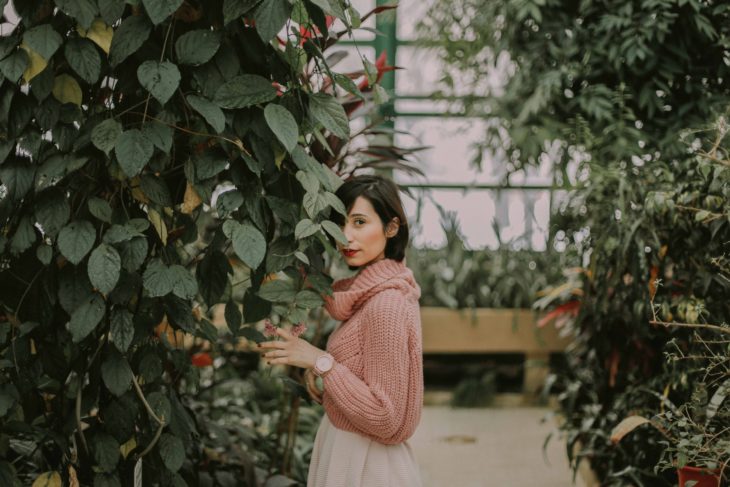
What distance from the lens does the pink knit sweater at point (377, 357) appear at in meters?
2.01

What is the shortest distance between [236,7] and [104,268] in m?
0.56

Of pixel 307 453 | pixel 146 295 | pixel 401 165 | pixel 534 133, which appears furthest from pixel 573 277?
pixel 146 295

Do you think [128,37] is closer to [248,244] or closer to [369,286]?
[248,244]

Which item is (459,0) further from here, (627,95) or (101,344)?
(101,344)

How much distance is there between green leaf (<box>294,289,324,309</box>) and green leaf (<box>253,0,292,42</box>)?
21.5 inches

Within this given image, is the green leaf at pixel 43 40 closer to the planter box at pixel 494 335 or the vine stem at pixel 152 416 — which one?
the vine stem at pixel 152 416

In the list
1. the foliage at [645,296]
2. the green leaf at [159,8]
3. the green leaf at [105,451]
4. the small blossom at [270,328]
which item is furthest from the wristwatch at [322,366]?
the foliage at [645,296]

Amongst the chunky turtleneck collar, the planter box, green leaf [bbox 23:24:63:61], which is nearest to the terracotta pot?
the chunky turtleneck collar

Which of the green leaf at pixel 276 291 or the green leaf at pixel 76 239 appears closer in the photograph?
the green leaf at pixel 76 239

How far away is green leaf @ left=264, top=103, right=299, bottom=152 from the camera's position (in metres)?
1.71

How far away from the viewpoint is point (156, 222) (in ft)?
6.21

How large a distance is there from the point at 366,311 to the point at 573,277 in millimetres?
2181

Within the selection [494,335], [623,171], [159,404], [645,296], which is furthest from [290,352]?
[494,335]

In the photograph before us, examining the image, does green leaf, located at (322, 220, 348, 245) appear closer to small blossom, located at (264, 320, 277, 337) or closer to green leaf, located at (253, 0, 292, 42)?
small blossom, located at (264, 320, 277, 337)
